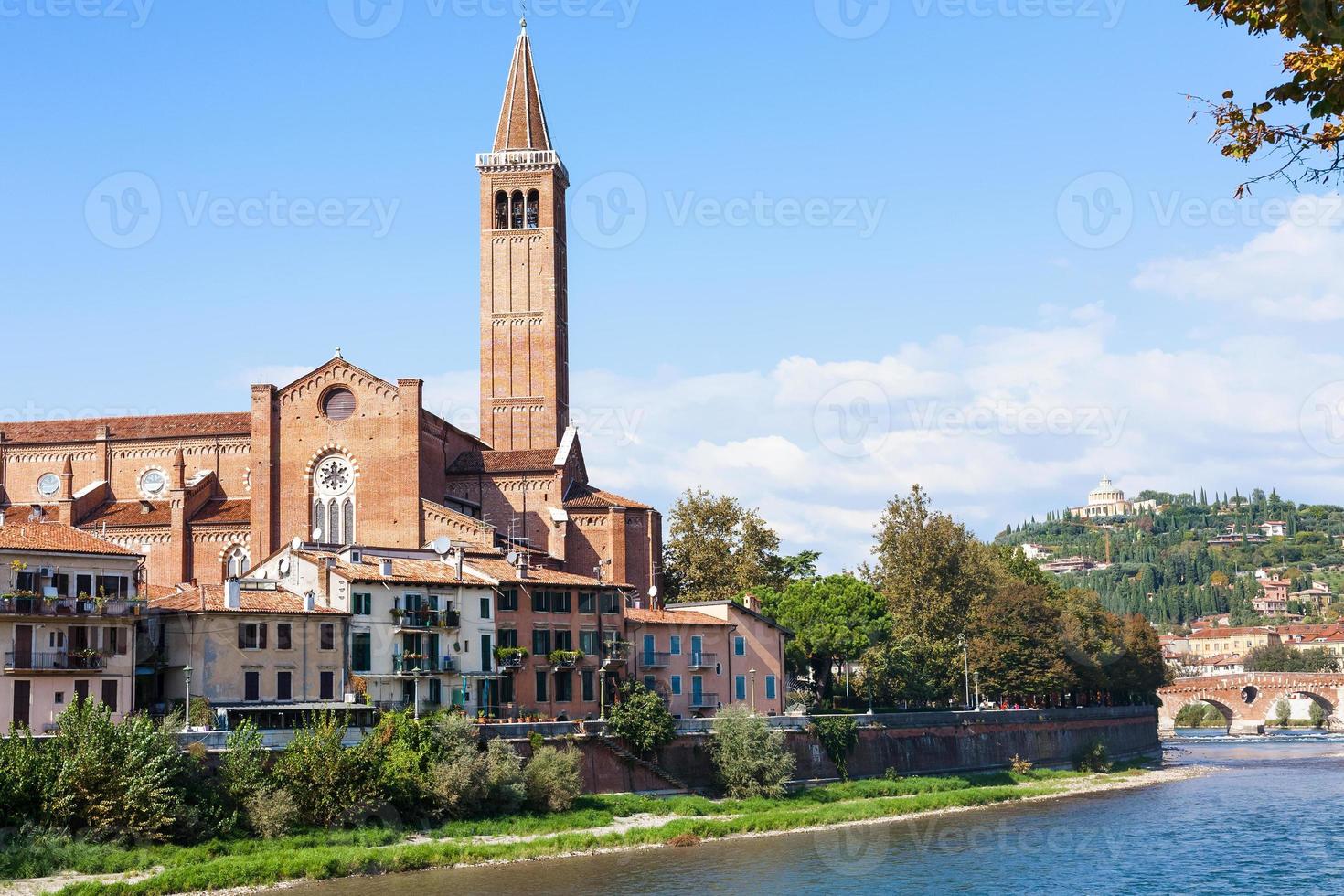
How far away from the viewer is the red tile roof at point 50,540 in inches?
1976

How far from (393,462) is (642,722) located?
25901 millimetres

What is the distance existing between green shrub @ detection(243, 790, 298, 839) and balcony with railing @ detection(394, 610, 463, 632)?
1166cm

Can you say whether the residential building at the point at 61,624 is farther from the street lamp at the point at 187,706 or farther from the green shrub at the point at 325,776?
the green shrub at the point at 325,776

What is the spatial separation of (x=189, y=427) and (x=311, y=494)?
11.6 metres

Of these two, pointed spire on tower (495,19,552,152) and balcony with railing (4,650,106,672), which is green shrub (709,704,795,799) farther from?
pointed spire on tower (495,19,552,152)

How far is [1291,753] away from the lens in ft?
382

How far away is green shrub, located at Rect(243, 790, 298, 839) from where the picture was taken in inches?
1832

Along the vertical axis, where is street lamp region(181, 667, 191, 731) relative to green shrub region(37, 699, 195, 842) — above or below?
above

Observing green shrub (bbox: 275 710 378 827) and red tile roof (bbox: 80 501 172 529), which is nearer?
green shrub (bbox: 275 710 378 827)

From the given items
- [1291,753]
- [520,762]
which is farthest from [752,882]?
[1291,753]

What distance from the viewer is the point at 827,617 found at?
3260 inches

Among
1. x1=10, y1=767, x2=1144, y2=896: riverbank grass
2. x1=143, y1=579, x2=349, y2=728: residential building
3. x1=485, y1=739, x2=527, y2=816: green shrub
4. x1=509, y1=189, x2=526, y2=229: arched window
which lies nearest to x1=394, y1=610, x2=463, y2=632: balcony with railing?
x1=143, y1=579, x2=349, y2=728: residential building

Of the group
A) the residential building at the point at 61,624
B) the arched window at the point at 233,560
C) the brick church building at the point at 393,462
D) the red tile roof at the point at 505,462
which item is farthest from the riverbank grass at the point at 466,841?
the arched window at the point at 233,560

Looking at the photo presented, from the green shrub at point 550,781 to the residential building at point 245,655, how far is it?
777 centimetres
